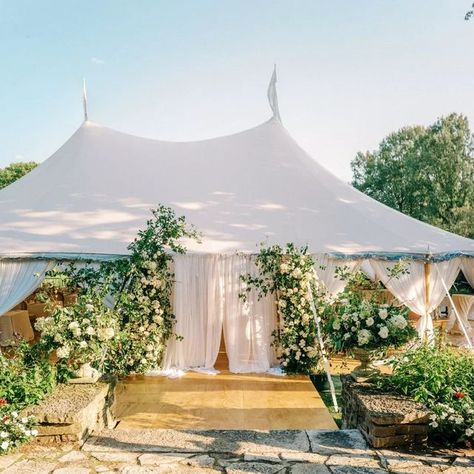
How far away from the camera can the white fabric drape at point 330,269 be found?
679 cm

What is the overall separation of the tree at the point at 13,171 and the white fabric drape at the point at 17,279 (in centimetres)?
2438

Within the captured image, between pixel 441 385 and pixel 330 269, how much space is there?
3.44m

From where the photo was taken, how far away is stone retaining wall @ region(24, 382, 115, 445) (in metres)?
3.02

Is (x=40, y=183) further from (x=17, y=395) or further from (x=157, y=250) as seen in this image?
(x=17, y=395)

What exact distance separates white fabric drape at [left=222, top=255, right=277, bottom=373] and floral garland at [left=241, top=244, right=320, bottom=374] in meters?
0.14

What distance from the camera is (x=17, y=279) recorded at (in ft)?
22.0

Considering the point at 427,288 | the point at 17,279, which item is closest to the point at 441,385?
the point at 427,288

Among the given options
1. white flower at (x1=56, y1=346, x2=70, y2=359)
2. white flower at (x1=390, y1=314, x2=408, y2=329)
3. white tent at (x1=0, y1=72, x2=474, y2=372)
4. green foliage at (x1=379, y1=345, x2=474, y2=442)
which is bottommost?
green foliage at (x1=379, y1=345, x2=474, y2=442)

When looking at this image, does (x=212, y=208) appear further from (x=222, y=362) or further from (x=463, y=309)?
(x=463, y=309)

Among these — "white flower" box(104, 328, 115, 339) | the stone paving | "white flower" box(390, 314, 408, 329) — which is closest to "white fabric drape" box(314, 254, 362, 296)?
"white flower" box(390, 314, 408, 329)

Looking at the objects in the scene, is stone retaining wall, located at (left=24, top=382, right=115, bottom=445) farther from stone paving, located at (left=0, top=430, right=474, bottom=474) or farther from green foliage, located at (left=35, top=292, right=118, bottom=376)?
green foliage, located at (left=35, top=292, right=118, bottom=376)

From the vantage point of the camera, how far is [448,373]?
3.60m

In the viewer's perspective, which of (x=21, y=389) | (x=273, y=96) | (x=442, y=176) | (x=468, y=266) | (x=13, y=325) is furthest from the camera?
(x=442, y=176)

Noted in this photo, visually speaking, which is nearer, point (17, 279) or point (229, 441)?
→ point (229, 441)
